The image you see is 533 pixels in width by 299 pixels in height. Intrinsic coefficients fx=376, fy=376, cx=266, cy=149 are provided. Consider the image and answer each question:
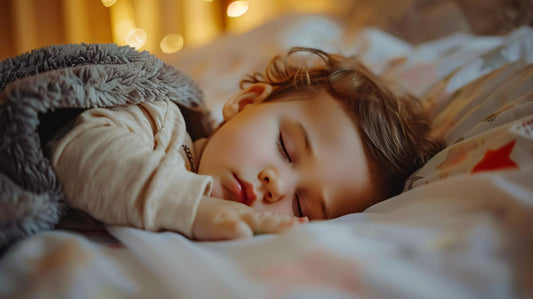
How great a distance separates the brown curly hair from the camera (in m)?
0.78

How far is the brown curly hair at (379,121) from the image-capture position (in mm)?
781

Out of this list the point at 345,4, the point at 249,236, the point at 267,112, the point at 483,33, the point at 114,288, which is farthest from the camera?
the point at 345,4

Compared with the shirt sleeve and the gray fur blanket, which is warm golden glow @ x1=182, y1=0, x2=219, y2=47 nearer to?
the gray fur blanket

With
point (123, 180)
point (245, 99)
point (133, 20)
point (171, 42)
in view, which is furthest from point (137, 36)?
point (123, 180)

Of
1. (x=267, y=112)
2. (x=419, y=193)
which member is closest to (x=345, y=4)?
(x=267, y=112)

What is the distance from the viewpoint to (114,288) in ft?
1.28

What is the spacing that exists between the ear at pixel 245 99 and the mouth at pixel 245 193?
0.27 m

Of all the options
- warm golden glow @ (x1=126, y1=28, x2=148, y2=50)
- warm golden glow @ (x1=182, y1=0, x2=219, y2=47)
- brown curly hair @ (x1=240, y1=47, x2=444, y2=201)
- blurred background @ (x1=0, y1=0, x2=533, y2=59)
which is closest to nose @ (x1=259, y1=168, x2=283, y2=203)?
brown curly hair @ (x1=240, y1=47, x2=444, y2=201)

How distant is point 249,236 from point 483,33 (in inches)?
64.7

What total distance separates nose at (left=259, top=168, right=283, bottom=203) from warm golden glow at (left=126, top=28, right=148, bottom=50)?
9.98 feet

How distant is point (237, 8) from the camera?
328 centimetres

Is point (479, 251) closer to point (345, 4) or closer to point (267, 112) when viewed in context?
point (267, 112)

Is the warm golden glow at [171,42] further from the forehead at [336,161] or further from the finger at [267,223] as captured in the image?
the finger at [267,223]

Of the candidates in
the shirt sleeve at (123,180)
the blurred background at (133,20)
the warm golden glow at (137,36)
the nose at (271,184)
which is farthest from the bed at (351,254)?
the warm golden glow at (137,36)
